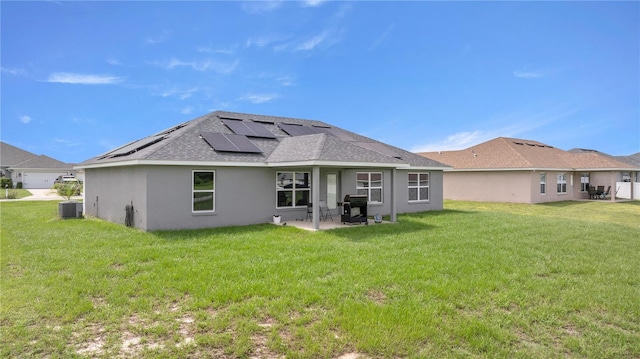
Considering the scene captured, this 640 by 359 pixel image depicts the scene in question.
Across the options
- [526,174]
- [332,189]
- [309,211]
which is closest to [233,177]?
[309,211]

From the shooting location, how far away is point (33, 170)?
46625 millimetres

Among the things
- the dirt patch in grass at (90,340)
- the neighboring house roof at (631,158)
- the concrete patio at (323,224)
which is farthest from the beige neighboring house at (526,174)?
the dirt patch in grass at (90,340)

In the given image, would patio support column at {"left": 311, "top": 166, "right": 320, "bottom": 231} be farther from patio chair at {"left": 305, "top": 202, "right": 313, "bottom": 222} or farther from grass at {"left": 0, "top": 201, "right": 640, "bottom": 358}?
patio chair at {"left": 305, "top": 202, "right": 313, "bottom": 222}

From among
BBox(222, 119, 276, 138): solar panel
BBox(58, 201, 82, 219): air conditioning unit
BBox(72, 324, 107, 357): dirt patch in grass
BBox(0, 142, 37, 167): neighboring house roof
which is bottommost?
BBox(72, 324, 107, 357): dirt patch in grass

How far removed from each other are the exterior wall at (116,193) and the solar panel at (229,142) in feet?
8.97

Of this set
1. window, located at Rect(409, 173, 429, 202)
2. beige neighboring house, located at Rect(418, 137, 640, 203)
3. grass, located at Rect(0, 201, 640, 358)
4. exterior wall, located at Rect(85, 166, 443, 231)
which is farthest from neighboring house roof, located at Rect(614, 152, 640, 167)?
grass, located at Rect(0, 201, 640, 358)

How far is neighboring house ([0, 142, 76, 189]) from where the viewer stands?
46.4 m

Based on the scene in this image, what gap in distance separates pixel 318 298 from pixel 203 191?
8343mm

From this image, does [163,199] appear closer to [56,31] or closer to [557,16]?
[56,31]

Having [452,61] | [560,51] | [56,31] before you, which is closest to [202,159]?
[56,31]

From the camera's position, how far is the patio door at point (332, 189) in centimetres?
1566

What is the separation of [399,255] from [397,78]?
1372 centimetres

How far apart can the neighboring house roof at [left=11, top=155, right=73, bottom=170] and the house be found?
38.0 metres

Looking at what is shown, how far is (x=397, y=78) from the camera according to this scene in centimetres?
1988
